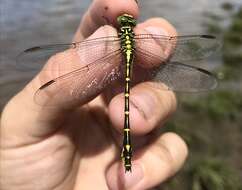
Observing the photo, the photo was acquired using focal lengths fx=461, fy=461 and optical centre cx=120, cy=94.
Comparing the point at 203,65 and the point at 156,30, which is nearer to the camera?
the point at 156,30

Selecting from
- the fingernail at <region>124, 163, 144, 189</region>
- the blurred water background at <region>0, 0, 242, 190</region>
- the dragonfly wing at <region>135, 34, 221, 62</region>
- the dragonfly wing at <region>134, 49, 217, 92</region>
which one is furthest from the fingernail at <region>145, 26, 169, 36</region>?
the blurred water background at <region>0, 0, 242, 190</region>

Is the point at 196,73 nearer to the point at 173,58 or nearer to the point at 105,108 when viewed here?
the point at 173,58

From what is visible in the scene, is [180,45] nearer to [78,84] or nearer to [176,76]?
[176,76]

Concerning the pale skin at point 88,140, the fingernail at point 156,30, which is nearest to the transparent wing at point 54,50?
the pale skin at point 88,140

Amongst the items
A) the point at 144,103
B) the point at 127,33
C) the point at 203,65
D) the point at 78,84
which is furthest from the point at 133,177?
the point at 203,65

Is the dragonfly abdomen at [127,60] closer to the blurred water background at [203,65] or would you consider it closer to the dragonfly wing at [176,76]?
the dragonfly wing at [176,76]

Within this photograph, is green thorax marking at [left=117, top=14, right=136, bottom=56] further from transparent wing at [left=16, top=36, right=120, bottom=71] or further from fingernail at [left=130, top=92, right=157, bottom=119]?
fingernail at [left=130, top=92, right=157, bottom=119]
